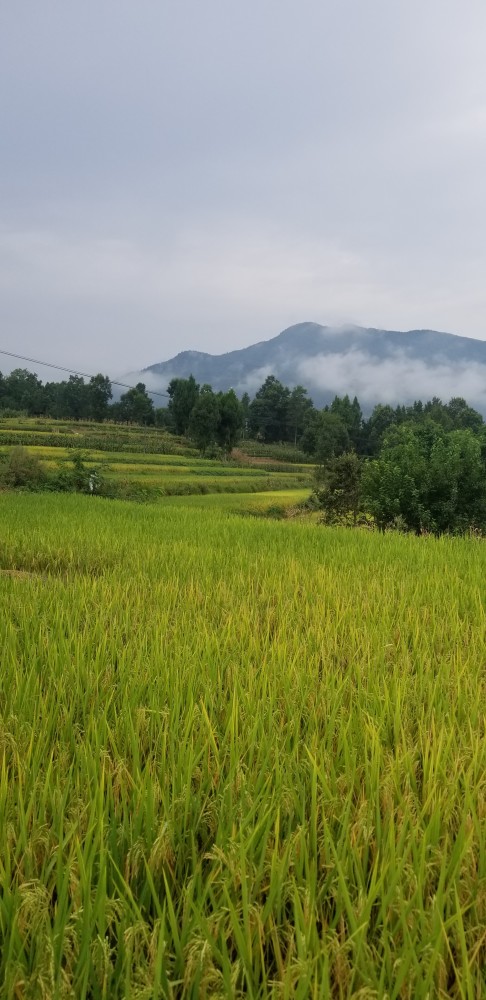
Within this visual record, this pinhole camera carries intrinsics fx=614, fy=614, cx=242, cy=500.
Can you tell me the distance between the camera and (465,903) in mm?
1228

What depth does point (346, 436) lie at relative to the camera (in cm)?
6456

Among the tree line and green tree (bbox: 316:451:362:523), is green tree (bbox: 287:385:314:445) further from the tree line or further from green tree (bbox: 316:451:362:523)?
green tree (bbox: 316:451:362:523)

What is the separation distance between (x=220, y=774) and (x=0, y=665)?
140cm

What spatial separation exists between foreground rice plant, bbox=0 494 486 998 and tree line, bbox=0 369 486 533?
10.5m

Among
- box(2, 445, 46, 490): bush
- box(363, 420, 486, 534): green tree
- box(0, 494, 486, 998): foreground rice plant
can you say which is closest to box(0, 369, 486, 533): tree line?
box(363, 420, 486, 534): green tree

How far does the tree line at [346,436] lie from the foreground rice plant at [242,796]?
415 inches

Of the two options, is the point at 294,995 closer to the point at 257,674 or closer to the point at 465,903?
the point at 465,903

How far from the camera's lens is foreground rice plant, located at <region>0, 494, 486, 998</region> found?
3.40ft

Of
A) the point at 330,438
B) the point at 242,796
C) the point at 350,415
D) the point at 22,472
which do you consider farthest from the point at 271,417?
the point at 242,796

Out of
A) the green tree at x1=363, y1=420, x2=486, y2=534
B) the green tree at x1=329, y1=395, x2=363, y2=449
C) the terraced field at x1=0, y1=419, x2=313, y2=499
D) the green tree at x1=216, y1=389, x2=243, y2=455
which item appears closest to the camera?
the green tree at x1=363, y1=420, x2=486, y2=534

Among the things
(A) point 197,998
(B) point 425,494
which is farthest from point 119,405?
(A) point 197,998

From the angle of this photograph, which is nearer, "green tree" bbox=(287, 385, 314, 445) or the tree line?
the tree line

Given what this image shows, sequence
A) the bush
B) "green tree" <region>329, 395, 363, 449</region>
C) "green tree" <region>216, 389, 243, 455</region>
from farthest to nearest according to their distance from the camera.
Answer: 1. "green tree" <region>329, 395, 363, 449</region>
2. "green tree" <region>216, 389, 243, 455</region>
3. the bush

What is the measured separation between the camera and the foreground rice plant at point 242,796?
3.40 ft
